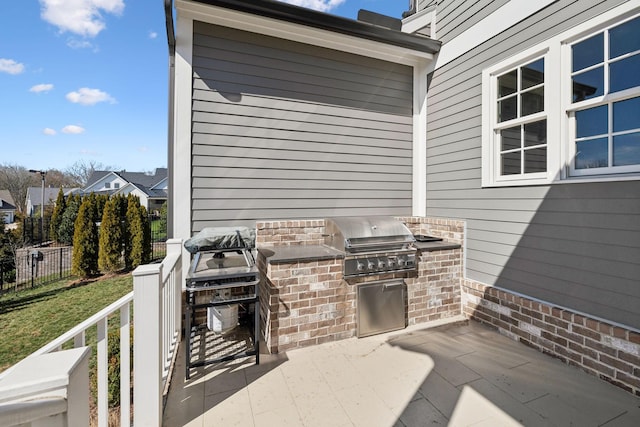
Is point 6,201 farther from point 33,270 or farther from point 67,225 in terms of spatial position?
point 33,270

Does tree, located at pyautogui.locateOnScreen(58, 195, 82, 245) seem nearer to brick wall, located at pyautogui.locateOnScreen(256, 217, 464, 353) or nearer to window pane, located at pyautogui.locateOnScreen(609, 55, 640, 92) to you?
brick wall, located at pyautogui.locateOnScreen(256, 217, 464, 353)

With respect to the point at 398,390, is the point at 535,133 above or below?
above

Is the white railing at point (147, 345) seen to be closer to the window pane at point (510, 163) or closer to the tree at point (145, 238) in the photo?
the window pane at point (510, 163)

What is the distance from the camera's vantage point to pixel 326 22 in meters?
3.73

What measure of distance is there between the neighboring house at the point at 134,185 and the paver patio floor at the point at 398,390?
26277 mm

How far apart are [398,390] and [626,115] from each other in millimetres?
3192

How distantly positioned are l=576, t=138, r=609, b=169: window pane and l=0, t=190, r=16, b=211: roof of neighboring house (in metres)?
40.8

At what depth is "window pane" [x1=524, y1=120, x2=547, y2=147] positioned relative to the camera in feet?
10.7

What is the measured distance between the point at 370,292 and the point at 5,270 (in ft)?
36.8

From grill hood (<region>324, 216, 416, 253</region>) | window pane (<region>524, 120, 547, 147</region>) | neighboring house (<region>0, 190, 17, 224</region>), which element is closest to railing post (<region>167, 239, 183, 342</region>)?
grill hood (<region>324, 216, 416, 253</region>)

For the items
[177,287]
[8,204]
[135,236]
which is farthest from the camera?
[8,204]

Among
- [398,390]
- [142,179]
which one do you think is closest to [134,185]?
[142,179]

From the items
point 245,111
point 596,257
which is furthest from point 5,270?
point 596,257

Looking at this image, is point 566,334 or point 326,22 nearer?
point 566,334
